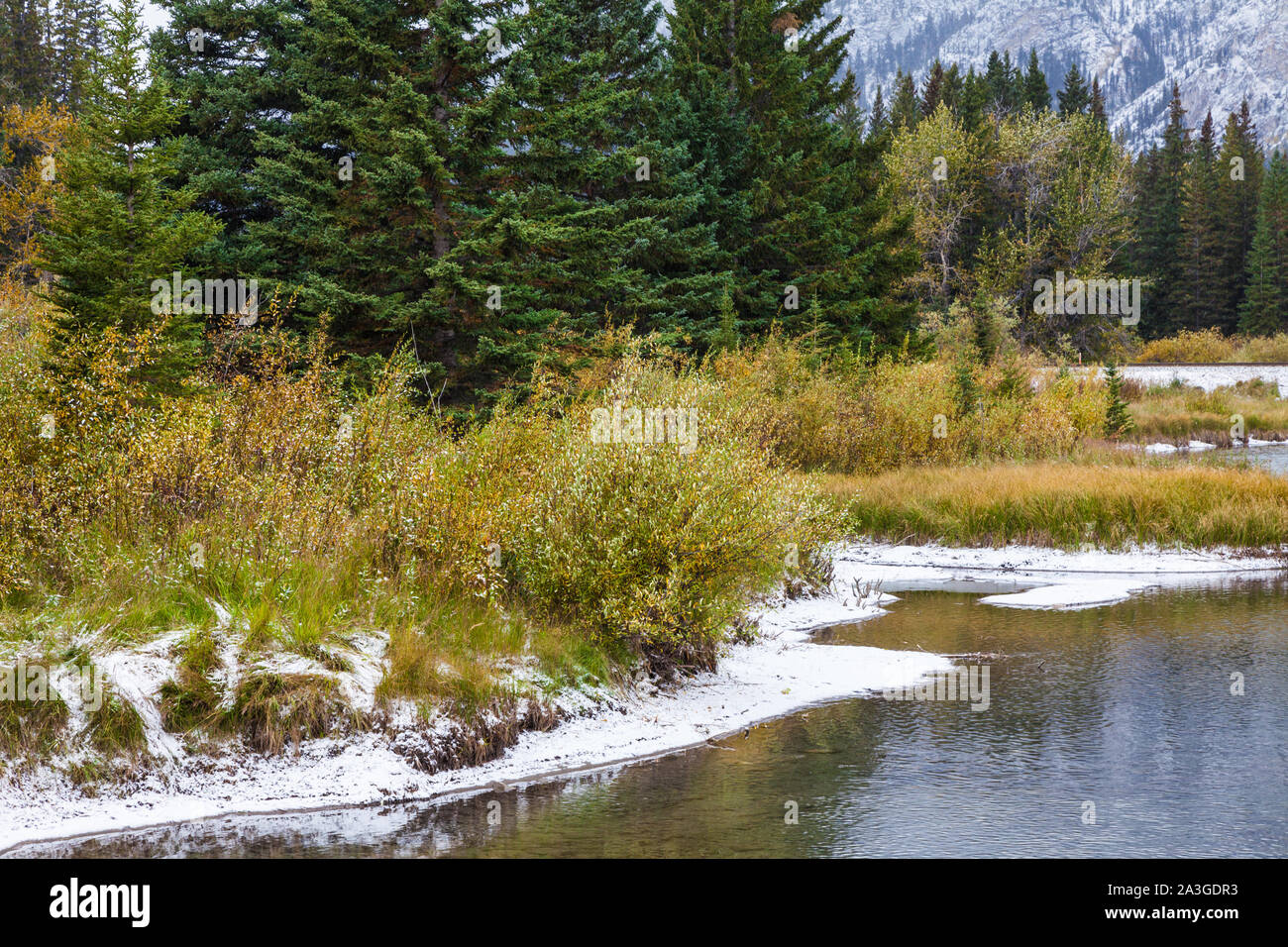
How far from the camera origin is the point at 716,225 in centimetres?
3709

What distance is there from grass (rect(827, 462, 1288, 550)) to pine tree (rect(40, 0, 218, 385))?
1253cm

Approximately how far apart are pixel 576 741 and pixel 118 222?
41.4ft

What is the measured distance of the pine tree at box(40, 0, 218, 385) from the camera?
17.2 metres

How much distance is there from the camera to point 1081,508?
20.9m

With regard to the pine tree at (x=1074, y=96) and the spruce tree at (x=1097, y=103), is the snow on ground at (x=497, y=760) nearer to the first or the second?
the pine tree at (x=1074, y=96)

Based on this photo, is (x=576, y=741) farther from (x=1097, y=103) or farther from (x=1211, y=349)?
(x=1097, y=103)

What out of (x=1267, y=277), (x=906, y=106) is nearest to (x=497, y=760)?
(x=906, y=106)

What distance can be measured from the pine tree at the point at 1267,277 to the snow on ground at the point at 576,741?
75084 millimetres

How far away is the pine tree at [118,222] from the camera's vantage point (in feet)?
56.3

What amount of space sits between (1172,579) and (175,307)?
56.6 feet

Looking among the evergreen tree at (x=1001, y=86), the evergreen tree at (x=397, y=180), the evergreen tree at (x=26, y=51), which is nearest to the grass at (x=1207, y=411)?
the evergreen tree at (x=397, y=180)

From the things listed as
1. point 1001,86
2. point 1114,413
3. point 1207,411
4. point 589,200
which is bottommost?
Answer: point 1114,413

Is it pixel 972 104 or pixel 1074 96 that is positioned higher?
pixel 1074 96
